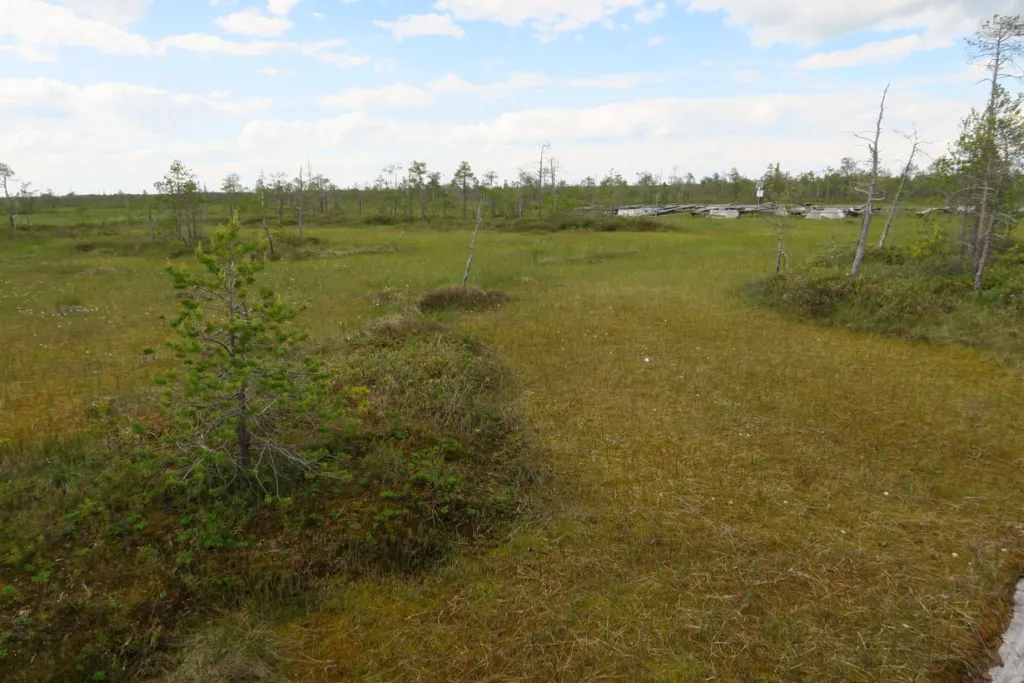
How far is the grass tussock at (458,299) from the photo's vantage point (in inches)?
668

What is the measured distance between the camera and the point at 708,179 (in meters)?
98.2

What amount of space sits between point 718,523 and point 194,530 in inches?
226

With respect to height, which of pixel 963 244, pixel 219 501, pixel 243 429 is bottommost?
pixel 219 501

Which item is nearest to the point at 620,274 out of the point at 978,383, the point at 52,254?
the point at 978,383

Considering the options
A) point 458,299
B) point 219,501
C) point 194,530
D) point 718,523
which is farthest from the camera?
point 458,299

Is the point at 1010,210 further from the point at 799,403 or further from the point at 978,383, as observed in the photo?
the point at 799,403

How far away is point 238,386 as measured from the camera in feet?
18.4

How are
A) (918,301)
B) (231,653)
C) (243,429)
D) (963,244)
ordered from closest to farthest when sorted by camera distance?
(231,653)
(243,429)
(918,301)
(963,244)

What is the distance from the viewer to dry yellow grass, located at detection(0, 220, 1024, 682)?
475 centimetres

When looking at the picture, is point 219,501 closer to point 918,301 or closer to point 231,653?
point 231,653

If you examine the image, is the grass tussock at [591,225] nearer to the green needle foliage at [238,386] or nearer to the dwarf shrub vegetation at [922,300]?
the dwarf shrub vegetation at [922,300]

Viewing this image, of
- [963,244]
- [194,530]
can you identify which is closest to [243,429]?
[194,530]

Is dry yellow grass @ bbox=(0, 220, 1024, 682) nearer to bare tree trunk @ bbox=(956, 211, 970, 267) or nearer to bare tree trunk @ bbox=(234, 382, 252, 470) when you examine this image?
bare tree trunk @ bbox=(234, 382, 252, 470)

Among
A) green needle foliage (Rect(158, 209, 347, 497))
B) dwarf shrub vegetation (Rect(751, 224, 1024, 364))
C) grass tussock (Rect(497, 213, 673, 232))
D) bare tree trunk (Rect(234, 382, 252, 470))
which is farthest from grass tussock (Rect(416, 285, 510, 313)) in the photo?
grass tussock (Rect(497, 213, 673, 232))
